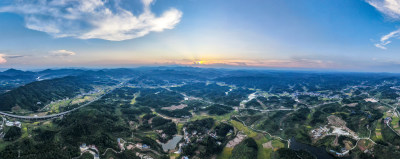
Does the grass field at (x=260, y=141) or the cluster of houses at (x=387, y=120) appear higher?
the cluster of houses at (x=387, y=120)

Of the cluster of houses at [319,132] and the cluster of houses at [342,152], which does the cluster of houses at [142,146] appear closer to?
the cluster of houses at [342,152]

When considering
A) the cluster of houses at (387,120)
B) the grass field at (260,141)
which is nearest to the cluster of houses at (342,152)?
the grass field at (260,141)

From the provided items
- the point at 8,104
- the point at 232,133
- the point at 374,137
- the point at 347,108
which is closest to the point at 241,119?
the point at 232,133

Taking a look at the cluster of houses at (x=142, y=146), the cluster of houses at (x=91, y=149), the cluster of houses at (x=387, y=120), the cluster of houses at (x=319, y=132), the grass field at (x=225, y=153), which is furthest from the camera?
the cluster of houses at (x=387, y=120)

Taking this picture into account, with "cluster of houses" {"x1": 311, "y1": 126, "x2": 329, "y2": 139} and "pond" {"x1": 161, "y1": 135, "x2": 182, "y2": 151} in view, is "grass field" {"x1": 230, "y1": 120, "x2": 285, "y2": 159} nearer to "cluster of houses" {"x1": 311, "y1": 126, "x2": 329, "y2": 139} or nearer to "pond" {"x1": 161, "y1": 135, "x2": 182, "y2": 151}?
"cluster of houses" {"x1": 311, "y1": 126, "x2": 329, "y2": 139}

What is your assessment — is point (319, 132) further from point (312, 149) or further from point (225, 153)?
point (225, 153)

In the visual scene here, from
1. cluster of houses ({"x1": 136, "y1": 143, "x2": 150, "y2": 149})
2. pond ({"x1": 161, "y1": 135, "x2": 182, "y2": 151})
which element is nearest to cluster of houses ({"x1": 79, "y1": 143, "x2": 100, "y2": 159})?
cluster of houses ({"x1": 136, "y1": 143, "x2": 150, "y2": 149})

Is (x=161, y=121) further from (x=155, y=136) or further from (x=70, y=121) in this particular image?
(x=70, y=121)

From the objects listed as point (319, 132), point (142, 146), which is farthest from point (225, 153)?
point (319, 132)
